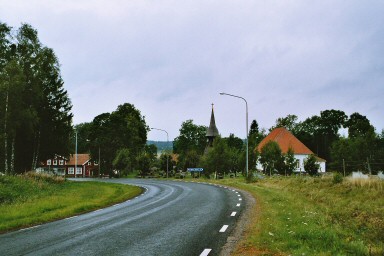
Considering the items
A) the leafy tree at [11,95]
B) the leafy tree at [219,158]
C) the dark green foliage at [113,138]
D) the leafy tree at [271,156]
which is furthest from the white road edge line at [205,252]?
the dark green foliage at [113,138]

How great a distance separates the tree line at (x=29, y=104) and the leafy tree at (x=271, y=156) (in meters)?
25.4

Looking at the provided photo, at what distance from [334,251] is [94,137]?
2895 inches

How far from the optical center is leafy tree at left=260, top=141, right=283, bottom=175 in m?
50.6

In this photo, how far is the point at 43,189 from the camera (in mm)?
27016

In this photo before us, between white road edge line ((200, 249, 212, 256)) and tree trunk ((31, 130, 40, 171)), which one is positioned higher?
tree trunk ((31, 130, 40, 171))

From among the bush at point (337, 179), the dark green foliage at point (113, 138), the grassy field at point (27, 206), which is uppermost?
the dark green foliage at point (113, 138)

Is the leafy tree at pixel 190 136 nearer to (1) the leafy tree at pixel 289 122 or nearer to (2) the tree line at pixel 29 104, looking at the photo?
(1) the leafy tree at pixel 289 122

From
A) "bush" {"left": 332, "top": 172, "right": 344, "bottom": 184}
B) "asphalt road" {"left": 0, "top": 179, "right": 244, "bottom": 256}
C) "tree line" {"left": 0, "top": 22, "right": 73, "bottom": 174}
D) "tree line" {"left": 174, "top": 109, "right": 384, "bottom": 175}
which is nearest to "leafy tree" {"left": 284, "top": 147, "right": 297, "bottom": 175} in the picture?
"tree line" {"left": 174, "top": 109, "right": 384, "bottom": 175}

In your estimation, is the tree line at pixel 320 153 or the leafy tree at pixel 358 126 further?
the leafy tree at pixel 358 126

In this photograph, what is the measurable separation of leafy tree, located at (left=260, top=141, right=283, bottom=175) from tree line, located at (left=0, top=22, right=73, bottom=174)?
1001 inches

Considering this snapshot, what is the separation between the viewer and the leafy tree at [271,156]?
5060 centimetres

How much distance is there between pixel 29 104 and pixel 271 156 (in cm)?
2988

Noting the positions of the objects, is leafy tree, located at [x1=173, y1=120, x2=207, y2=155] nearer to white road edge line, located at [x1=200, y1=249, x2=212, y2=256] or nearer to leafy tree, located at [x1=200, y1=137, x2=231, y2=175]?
leafy tree, located at [x1=200, y1=137, x2=231, y2=175]

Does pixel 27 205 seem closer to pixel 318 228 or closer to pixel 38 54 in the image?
pixel 318 228
